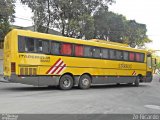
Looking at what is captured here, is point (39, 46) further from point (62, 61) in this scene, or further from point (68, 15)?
point (68, 15)

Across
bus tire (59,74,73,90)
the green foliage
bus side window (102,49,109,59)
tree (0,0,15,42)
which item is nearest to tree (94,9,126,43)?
the green foliage

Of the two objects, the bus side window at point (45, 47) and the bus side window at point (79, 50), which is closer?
the bus side window at point (45, 47)

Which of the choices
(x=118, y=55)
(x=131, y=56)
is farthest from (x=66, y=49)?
(x=131, y=56)

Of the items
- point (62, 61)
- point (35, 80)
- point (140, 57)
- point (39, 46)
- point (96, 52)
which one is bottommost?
point (35, 80)

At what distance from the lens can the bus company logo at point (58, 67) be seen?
1725 centimetres

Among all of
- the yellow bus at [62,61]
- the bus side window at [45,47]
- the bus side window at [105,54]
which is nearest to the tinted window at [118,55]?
the yellow bus at [62,61]

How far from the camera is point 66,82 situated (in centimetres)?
1806

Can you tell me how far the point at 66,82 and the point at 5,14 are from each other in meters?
15.7

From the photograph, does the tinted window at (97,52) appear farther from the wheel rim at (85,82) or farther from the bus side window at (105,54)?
the wheel rim at (85,82)

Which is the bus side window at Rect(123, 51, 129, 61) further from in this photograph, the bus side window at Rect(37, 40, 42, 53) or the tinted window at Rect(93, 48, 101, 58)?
the bus side window at Rect(37, 40, 42, 53)

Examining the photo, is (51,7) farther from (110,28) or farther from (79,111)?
(79,111)

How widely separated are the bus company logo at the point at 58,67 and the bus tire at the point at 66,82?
51cm

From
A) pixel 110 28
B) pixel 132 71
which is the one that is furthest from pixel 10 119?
pixel 110 28

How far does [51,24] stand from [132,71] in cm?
1623
